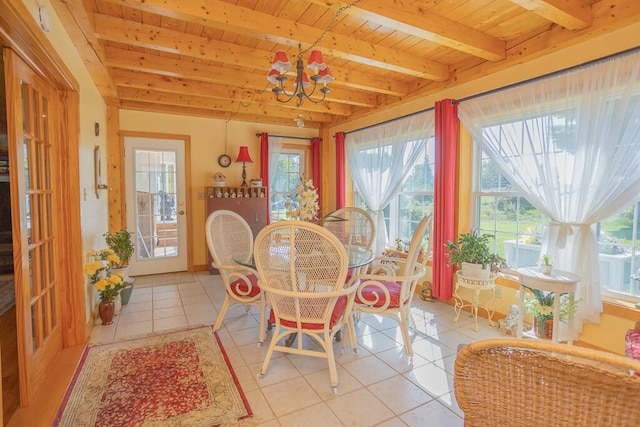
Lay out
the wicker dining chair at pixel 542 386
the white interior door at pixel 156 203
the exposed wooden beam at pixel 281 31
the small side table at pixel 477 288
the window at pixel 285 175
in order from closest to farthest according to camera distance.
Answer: the wicker dining chair at pixel 542 386 → the exposed wooden beam at pixel 281 31 → the small side table at pixel 477 288 → the white interior door at pixel 156 203 → the window at pixel 285 175

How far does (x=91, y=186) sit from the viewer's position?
2.95m

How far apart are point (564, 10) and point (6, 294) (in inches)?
220

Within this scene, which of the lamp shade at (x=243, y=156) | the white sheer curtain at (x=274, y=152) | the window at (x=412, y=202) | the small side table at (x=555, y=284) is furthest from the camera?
the white sheer curtain at (x=274, y=152)

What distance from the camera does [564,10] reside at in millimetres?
2129

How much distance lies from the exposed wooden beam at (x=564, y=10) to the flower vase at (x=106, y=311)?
3859 mm

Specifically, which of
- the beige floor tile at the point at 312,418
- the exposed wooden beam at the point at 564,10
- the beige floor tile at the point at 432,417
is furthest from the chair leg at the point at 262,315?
the exposed wooden beam at the point at 564,10

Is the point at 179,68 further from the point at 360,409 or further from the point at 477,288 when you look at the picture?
the point at 477,288

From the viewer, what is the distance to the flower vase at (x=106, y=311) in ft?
9.52

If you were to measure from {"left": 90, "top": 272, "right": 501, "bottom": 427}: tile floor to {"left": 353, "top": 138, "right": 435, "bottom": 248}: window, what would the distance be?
1.14 m

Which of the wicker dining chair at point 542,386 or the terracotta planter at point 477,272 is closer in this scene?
the wicker dining chair at point 542,386

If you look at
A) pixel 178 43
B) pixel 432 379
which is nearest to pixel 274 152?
pixel 178 43

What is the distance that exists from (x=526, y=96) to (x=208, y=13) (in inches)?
100

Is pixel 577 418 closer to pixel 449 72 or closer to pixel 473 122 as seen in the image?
pixel 473 122

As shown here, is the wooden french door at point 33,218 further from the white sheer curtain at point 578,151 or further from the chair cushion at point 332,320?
the white sheer curtain at point 578,151
